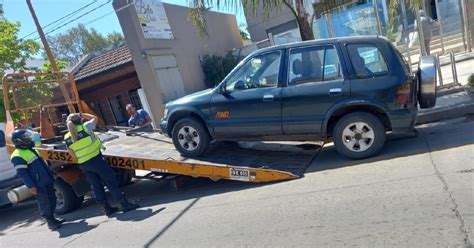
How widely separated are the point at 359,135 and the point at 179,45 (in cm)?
1154

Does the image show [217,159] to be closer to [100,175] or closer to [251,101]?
[251,101]

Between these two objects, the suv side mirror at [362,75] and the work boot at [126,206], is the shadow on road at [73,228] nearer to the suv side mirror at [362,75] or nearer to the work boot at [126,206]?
the work boot at [126,206]

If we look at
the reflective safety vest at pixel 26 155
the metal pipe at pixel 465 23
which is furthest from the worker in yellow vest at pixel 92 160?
the metal pipe at pixel 465 23

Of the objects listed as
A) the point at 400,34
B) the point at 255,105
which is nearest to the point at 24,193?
the point at 255,105

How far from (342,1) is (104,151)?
590 centimetres

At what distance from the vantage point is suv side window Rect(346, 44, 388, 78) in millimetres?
5633

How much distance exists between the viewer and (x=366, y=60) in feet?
18.7

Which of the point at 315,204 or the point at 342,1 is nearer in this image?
the point at 315,204

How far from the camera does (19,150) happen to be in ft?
20.9

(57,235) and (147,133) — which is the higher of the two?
(147,133)

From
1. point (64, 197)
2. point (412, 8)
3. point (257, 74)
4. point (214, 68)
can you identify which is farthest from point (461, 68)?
point (64, 197)

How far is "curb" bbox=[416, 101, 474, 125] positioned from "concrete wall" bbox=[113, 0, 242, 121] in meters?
6.04

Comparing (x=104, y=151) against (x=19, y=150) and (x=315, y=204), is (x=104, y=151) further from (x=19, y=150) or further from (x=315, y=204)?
(x=315, y=204)

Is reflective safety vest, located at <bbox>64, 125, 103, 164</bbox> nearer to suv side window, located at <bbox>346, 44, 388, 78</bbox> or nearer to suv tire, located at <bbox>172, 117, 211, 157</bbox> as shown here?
suv tire, located at <bbox>172, 117, 211, 157</bbox>
